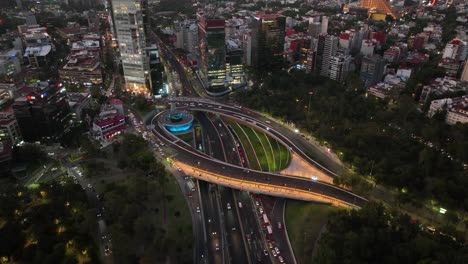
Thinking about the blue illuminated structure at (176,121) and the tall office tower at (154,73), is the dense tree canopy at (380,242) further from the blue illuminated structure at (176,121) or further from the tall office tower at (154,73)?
the tall office tower at (154,73)

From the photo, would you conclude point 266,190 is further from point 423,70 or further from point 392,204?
point 423,70

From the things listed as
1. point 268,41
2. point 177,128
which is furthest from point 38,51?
point 268,41

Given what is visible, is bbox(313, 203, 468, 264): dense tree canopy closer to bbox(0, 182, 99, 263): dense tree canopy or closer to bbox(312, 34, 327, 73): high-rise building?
bbox(0, 182, 99, 263): dense tree canopy

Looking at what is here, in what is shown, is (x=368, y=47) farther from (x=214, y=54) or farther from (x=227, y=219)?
(x=227, y=219)

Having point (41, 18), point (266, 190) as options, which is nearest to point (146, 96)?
point (266, 190)

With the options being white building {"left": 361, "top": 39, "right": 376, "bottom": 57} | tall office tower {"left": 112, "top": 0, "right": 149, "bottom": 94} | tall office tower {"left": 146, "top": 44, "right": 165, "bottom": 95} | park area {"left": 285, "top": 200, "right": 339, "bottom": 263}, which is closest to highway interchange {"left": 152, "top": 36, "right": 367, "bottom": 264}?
park area {"left": 285, "top": 200, "right": 339, "bottom": 263}

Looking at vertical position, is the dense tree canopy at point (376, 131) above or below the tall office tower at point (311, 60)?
below

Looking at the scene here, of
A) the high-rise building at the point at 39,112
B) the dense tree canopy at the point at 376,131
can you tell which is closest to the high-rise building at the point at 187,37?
the dense tree canopy at the point at 376,131
